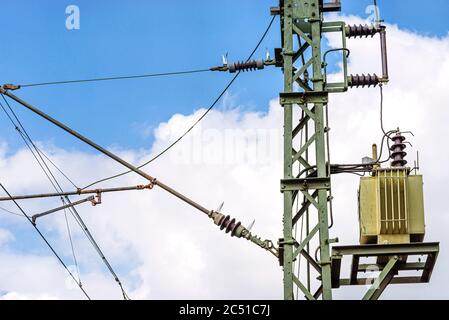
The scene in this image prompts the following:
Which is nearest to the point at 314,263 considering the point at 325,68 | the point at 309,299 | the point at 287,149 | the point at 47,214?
the point at 309,299

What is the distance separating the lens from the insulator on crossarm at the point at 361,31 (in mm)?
16547

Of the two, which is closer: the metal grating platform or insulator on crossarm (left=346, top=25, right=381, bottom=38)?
the metal grating platform

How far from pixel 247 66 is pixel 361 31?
193cm

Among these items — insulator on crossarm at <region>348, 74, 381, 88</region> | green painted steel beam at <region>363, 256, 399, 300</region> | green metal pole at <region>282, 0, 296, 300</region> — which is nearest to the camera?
green metal pole at <region>282, 0, 296, 300</region>

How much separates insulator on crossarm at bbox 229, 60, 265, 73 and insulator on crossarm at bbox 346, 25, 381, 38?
1449 millimetres

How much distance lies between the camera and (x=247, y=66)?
17.1m

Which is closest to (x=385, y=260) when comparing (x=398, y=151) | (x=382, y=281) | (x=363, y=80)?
(x=382, y=281)

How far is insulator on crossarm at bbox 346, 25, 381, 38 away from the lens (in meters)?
16.5

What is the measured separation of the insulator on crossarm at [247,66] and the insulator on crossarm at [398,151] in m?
2.49

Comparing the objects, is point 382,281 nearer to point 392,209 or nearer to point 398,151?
point 392,209

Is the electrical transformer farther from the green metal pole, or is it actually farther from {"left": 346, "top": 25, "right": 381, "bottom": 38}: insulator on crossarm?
{"left": 346, "top": 25, "right": 381, "bottom": 38}: insulator on crossarm

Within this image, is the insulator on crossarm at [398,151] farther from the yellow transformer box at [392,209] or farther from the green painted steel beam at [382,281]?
the green painted steel beam at [382,281]

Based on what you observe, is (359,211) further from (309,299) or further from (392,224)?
(309,299)

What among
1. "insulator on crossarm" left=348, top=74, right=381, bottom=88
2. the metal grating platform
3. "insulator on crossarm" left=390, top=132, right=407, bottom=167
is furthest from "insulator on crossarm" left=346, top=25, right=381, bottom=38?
the metal grating platform
